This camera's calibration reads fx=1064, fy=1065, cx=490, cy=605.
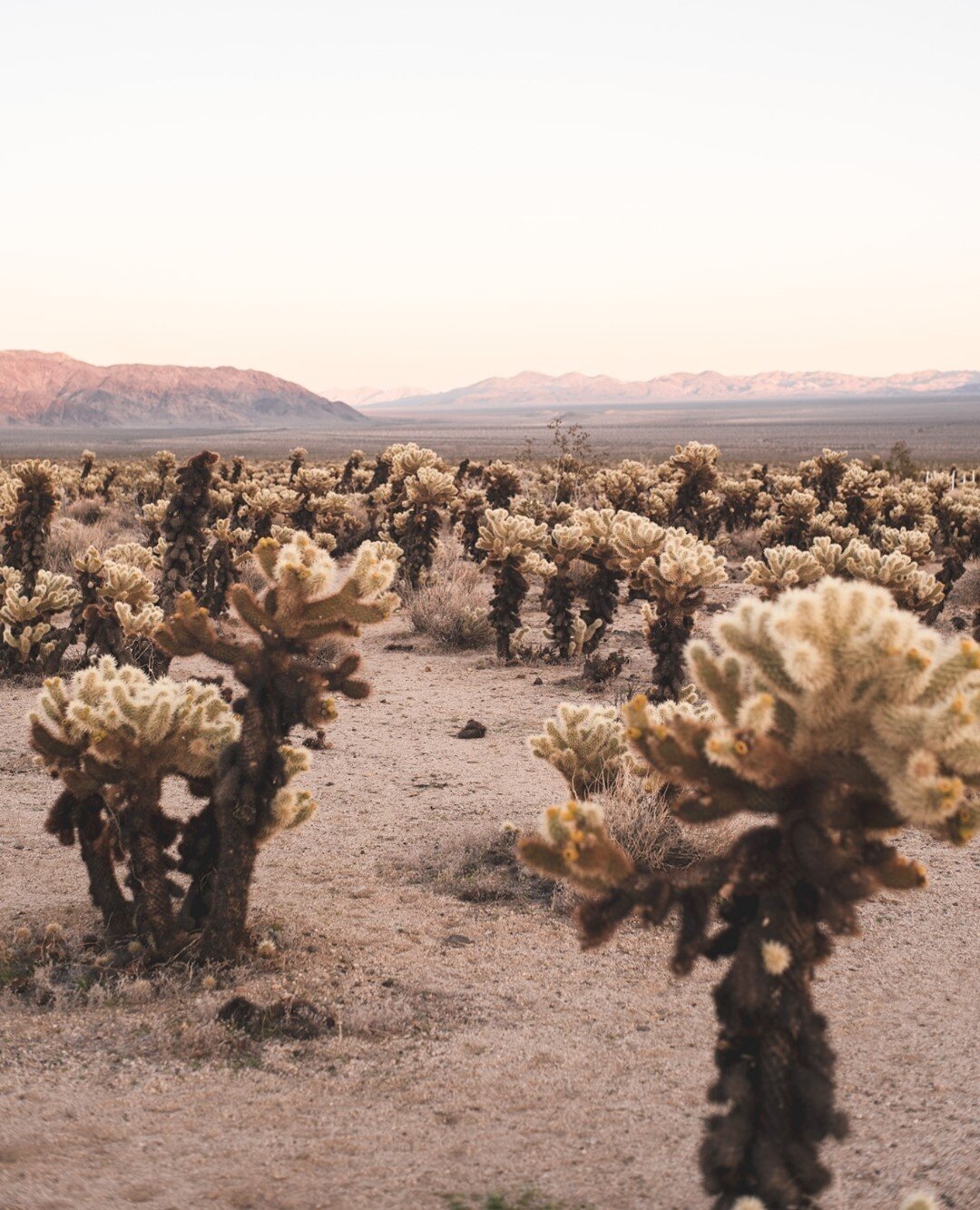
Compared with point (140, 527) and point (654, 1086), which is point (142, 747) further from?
point (140, 527)

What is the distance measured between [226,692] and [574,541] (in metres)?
4.10

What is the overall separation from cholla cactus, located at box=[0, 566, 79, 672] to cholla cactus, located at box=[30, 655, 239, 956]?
604 cm

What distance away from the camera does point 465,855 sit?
6.25m

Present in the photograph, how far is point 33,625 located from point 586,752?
267 inches

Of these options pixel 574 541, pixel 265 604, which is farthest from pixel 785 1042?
pixel 574 541

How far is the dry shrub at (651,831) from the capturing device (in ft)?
20.1

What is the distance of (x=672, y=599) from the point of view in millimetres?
9148

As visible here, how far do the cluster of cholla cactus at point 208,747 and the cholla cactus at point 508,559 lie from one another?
6694mm

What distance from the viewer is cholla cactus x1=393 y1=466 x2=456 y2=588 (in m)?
14.2

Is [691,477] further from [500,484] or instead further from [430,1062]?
[430,1062]

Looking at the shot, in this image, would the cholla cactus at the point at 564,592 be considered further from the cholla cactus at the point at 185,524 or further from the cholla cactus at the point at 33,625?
the cholla cactus at the point at 33,625

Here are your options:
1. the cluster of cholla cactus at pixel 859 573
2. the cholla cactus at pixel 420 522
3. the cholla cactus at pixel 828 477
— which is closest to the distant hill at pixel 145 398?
the cholla cactus at pixel 828 477

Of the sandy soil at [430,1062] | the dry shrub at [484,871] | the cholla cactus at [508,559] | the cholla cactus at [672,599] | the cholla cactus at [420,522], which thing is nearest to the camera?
the sandy soil at [430,1062]

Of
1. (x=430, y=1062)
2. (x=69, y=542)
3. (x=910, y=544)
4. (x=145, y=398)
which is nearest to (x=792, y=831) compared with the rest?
(x=430, y=1062)
